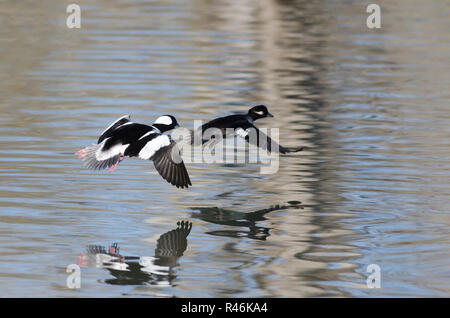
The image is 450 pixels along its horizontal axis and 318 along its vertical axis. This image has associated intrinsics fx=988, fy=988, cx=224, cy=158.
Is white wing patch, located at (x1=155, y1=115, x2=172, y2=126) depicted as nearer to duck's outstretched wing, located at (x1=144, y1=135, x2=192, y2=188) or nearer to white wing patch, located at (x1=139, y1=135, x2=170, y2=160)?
white wing patch, located at (x1=139, y1=135, x2=170, y2=160)

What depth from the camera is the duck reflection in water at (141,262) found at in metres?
7.23

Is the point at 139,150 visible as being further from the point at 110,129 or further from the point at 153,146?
the point at 110,129

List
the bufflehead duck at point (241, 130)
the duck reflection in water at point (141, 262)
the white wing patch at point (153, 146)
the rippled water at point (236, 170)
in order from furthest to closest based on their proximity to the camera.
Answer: the bufflehead duck at point (241, 130), the white wing patch at point (153, 146), the rippled water at point (236, 170), the duck reflection in water at point (141, 262)

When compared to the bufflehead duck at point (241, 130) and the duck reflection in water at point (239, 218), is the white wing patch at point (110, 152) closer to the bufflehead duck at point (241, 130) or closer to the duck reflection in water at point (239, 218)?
the duck reflection in water at point (239, 218)

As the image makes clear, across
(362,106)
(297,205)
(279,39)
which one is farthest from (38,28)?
(297,205)

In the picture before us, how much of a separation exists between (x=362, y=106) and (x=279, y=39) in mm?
7349

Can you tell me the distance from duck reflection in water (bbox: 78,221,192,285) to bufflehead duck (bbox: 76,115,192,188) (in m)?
0.77

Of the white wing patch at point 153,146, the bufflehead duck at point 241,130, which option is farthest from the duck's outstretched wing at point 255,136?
the white wing patch at point 153,146

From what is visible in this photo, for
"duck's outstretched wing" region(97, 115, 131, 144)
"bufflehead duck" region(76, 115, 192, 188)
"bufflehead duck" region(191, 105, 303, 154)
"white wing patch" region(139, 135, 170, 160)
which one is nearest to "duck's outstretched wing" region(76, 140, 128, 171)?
"bufflehead duck" region(76, 115, 192, 188)

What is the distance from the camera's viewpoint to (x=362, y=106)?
14.9 metres

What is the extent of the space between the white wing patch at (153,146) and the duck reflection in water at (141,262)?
3.07 ft

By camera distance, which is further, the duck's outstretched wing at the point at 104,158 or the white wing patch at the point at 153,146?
the duck's outstretched wing at the point at 104,158

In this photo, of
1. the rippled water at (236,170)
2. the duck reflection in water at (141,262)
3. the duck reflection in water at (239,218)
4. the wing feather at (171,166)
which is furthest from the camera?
the wing feather at (171,166)

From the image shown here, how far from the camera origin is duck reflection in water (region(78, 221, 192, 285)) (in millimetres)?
7234
